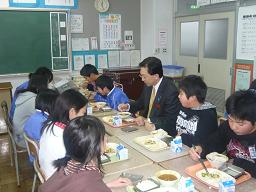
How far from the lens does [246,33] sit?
13.0 ft

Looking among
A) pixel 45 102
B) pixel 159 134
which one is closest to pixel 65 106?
pixel 45 102

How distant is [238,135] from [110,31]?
13.1 feet

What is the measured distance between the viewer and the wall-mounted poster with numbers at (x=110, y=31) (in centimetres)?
525

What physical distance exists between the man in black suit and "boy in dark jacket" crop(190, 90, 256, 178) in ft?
1.91

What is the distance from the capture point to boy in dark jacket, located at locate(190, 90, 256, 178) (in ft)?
5.38

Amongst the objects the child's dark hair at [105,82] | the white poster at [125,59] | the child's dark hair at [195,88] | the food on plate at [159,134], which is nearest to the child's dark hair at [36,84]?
the child's dark hair at [105,82]

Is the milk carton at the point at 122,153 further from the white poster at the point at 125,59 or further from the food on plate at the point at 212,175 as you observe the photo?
the white poster at the point at 125,59

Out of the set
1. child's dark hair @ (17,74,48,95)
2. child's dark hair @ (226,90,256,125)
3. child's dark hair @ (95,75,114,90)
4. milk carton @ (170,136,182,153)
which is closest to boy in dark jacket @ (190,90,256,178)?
child's dark hair @ (226,90,256,125)

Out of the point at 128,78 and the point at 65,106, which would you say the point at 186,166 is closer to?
the point at 65,106

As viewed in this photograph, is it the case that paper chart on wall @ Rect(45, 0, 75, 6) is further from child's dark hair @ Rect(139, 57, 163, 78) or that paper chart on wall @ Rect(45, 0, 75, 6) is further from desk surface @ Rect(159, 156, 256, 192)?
desk surface @ Rect(159, 156, 256, 192)

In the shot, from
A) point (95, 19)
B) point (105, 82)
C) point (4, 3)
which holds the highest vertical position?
point (4, 3)

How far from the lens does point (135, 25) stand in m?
5.59

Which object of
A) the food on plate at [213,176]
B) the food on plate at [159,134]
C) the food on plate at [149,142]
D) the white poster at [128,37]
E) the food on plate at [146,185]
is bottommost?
the food on plate at [146,185]

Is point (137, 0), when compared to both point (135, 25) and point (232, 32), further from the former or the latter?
point (232, 32)
